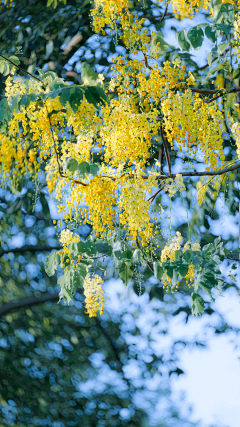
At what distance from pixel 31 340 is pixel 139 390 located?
2.88 feet

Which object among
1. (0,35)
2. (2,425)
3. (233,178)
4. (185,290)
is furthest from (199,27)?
(2,425)

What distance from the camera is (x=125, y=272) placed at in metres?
1.50

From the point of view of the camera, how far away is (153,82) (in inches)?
61.2

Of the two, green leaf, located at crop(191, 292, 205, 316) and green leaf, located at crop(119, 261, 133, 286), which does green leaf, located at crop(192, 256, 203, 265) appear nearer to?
green leaf, located at crop(191, 292, 205, 316)

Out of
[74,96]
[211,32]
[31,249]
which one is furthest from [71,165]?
[31,249]

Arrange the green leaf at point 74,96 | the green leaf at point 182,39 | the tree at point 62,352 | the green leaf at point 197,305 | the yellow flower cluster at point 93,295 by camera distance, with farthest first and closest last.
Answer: the tree at point 62,352
the yellow flower cluster at point 93,295
the green leaf at point 197,305
the green leaf at point 182,39
the green leaf at point 74,96

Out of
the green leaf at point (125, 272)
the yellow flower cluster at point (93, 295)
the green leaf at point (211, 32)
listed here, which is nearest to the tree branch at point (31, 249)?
the yellow flower cluster at point (93, 295)

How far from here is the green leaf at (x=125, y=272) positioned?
1495 millimetres

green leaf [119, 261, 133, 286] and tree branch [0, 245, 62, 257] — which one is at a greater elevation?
tree branch [0, 245, 62, 257]

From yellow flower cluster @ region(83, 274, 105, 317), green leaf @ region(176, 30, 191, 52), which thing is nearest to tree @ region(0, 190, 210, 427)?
yellow flower cluster @ region(83, 274, 105, 317)

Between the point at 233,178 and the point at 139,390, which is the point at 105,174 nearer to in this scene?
the point at 233,178

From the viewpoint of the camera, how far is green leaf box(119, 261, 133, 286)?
4.91ft

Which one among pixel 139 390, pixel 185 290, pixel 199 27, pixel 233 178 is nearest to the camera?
pixel 199 27

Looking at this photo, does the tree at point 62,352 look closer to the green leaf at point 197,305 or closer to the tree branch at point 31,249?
the tree branch at point 31,249
